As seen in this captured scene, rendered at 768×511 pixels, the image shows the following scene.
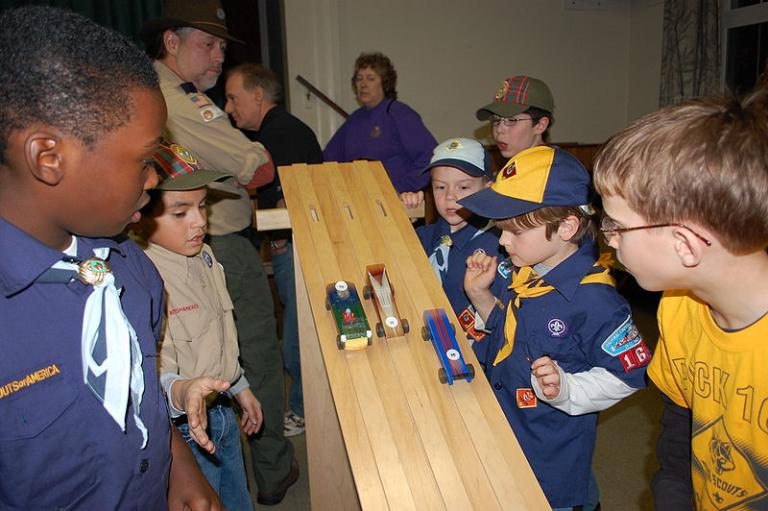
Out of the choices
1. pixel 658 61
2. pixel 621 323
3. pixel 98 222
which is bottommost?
pixel 621 323

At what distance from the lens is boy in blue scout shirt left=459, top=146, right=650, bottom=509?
1.55 m

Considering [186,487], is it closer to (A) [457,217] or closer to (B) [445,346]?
(B) [445,346]

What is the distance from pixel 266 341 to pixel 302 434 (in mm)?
1002

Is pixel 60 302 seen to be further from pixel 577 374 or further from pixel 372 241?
pixel 577 374

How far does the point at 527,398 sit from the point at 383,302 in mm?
511

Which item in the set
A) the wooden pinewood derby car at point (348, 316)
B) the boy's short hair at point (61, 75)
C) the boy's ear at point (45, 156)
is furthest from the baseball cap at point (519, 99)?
the boy's ear at point (45, 156)

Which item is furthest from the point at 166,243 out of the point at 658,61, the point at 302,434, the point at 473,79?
the point at 658,61

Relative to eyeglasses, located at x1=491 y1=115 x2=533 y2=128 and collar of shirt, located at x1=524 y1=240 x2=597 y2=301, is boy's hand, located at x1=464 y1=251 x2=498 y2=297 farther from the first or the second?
eyeglasses, located at x1=491 y1=115 x2=533 y2=128

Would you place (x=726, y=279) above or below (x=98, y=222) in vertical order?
below

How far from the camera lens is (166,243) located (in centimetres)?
180

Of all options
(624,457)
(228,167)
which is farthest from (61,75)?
(624,457)

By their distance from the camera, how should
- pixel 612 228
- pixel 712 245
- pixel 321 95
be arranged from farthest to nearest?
pixel 321 95
pixel 612 228
pixel 712 245

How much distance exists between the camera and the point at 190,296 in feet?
5.94

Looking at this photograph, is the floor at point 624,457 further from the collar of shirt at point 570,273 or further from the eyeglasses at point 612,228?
the eyeglasses at point 612,228
